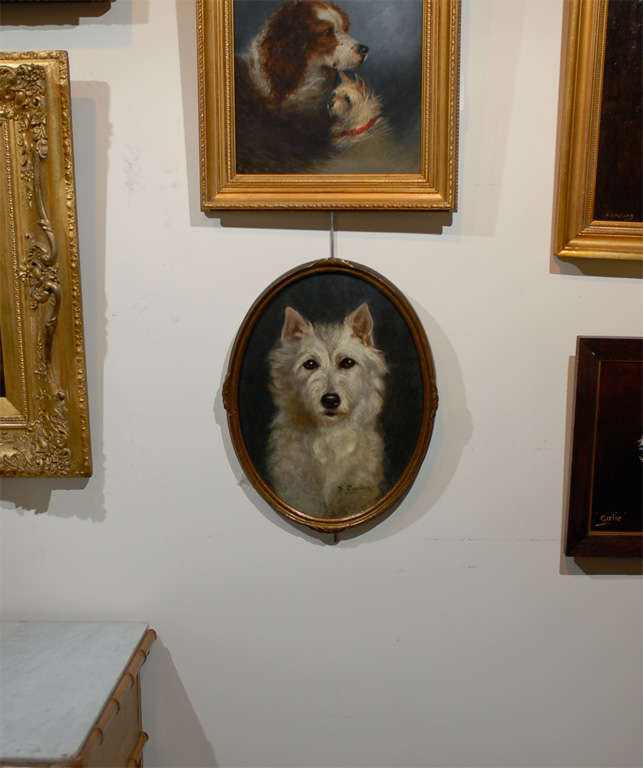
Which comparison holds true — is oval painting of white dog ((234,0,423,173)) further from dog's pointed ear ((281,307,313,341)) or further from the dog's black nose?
the dog's black nose

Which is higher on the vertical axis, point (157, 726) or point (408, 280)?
point (408, 280)

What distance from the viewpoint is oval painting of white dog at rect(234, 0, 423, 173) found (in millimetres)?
1068

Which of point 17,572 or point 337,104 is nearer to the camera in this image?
point 337,104

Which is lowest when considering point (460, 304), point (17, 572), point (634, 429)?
point (17, 572)

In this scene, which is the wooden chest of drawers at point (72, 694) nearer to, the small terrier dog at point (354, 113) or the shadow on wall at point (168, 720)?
the shadow on wall at point (168, 720)

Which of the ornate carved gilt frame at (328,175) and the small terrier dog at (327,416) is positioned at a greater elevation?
the ornate carved gilt frame at (328,175)

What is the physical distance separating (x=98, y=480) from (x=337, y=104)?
2.66 feet

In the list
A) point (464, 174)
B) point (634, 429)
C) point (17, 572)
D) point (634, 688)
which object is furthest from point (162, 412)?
point (634, 688)

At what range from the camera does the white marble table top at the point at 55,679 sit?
36.7 inches

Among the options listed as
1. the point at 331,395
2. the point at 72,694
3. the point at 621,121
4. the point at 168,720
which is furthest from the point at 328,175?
the point at 168,720

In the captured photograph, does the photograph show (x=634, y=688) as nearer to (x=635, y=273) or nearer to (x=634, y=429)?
(x=634, y=429)

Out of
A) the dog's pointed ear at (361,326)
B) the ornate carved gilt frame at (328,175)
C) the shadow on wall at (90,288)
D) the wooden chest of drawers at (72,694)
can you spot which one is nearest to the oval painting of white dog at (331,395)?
the dog's pointed ear at (361,326)

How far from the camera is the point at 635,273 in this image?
115 cm

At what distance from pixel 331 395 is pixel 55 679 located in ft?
2.18
